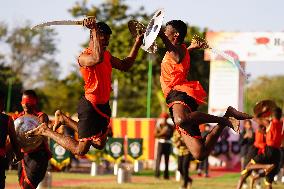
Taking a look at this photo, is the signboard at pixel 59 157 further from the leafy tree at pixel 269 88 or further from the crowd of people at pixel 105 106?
the leafy tree at pixel 269 88

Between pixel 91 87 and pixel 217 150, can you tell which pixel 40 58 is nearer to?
pixel 217 150

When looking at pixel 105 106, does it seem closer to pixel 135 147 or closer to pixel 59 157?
pixel 59 157

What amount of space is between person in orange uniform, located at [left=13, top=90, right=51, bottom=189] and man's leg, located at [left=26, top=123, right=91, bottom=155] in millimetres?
433

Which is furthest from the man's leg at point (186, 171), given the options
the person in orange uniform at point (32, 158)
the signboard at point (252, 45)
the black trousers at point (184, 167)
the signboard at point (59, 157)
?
the signboard at point (252, 45)

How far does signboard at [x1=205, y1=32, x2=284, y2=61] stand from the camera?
3241cm

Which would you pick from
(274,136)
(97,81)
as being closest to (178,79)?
(97,81)

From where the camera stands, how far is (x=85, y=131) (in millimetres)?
10828

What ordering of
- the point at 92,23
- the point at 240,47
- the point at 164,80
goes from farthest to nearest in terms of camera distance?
1. the point at 240,47
2. the point at 164,80
3. the point at 92,23

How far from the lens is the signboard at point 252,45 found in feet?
106

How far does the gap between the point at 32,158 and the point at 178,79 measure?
2.55 meters

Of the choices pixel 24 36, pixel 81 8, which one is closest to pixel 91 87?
pixel 81 8

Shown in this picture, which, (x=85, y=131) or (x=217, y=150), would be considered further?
(x=217, y=150)

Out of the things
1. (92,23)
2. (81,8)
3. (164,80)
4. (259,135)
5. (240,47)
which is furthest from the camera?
(81,8)

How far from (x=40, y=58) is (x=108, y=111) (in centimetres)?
8183
